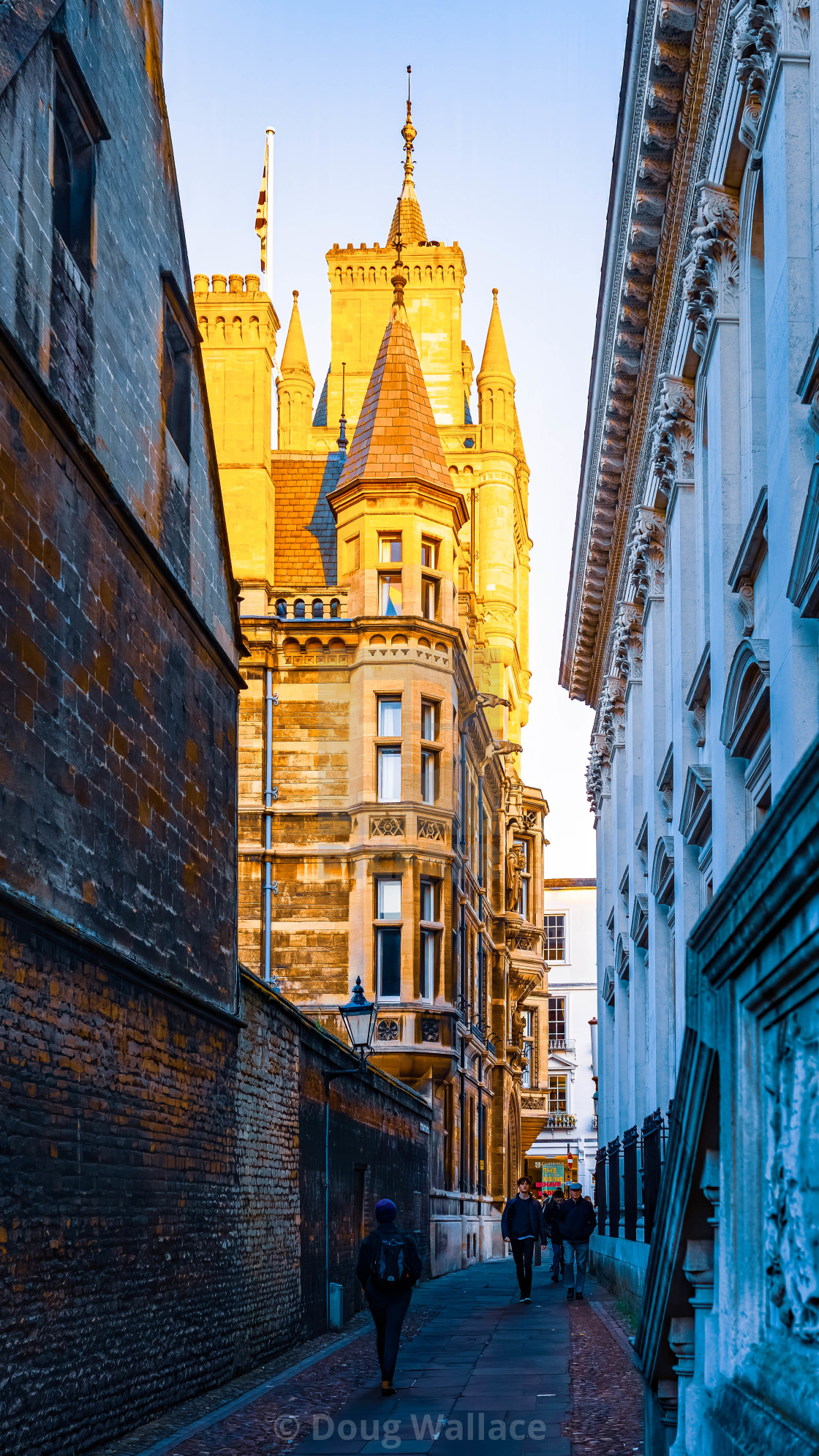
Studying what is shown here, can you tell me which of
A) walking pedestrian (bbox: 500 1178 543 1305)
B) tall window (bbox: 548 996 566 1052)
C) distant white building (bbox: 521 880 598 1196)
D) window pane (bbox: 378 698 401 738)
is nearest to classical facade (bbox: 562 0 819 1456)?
walking pedestrian (bbox: 500 1178 543 1305)

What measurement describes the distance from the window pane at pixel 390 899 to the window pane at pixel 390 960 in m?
0.32

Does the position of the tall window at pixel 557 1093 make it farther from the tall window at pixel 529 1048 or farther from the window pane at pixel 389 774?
the window pane at pixel 389 774

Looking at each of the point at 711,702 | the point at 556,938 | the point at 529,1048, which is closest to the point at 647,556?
the point at 711,702

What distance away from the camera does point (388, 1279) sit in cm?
1366

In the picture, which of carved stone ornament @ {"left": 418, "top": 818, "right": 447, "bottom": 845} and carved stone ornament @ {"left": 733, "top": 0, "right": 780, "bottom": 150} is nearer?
carved stone ornament @ {"left": 733, "top": 0, "right": 780, "bottom": 150}

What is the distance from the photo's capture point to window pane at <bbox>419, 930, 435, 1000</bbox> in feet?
107

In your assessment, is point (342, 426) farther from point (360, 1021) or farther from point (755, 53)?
point (755, 53)

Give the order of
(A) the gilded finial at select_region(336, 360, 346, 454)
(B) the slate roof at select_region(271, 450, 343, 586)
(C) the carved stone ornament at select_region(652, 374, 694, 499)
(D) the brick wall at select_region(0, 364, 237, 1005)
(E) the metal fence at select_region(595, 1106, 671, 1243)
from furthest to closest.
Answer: (A) the gilded finial at select_region(336, 360, 346, 454) < (B) the slate roof at select_region(271, 450, 343, 586) < (C) the carved stone ornament at select_region(652, 374, 694, 499) < (E) the metal fence at select_region(595, 1106, 671, 1243) < (D) the brick wall at select_region(0, 364, 237, 1005)

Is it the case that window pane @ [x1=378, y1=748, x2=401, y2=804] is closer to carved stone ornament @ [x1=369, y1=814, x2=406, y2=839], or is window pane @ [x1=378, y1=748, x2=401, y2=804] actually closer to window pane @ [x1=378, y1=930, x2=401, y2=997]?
carved stone ornament @ [x1=369, y1=814, x2=406, y2=839]

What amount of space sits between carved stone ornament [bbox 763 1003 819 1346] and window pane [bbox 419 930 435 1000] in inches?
1103

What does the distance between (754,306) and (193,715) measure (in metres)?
5.92

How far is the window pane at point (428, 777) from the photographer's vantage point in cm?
3344

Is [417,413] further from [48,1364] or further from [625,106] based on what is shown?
[48,1364]

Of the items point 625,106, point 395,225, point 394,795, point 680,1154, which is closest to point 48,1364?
point 680,1154
